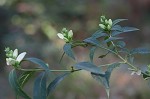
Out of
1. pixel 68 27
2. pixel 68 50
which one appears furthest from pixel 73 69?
pixel 68 27

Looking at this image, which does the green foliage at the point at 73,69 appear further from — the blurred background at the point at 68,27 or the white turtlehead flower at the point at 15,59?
the blurred background at the point at 68,27

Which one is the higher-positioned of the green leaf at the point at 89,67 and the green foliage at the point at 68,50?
the green foliage at the point at 68,50

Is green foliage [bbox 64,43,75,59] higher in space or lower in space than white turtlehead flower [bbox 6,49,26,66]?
higher

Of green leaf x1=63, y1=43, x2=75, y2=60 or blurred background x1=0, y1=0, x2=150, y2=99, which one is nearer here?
green leaf x1=63, y1=43, x2=75, y2=60

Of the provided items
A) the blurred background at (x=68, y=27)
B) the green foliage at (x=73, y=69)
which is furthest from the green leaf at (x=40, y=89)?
the blurred background at (x=68, y=27)

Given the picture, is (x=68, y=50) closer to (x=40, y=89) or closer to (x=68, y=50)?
(x=68, y=50)

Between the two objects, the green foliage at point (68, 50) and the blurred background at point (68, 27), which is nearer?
the green foliage at point (68, 50)

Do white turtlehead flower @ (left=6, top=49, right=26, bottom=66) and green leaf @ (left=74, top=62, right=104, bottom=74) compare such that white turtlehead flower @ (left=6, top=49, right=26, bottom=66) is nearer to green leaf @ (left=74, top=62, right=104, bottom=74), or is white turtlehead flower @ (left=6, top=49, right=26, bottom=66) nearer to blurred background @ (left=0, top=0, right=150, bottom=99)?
green leaf @ (left=74, top=62, right=104, bottom=74)

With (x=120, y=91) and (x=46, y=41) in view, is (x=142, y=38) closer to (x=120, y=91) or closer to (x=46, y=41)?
(x=46, y=41)

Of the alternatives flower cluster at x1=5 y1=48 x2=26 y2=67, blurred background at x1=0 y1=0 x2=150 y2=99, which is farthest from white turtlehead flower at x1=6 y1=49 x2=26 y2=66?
blurred background at x1=0 y1=0 x2=150 y2=99

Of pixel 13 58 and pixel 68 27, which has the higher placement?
pixel 68 27
